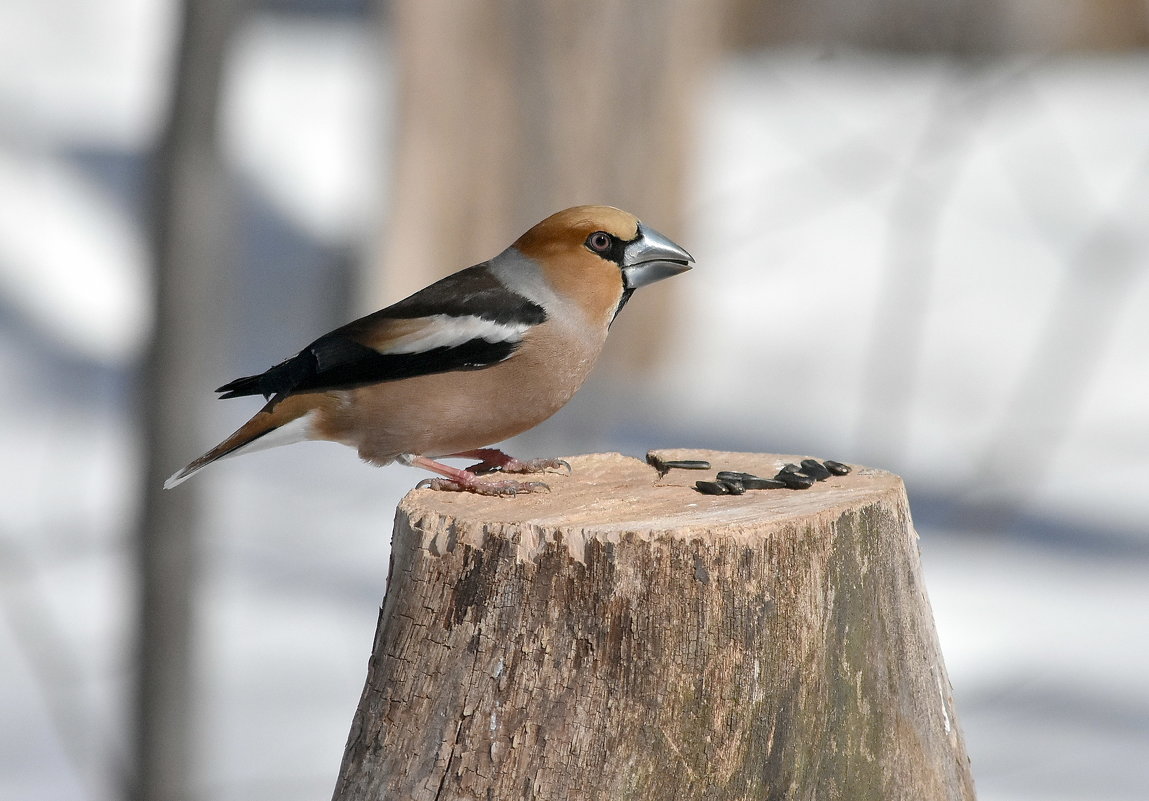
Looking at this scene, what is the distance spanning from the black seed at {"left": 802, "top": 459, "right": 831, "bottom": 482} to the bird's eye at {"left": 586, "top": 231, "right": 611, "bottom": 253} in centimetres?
74

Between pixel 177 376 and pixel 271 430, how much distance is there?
71 cm

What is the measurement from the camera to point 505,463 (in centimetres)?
348

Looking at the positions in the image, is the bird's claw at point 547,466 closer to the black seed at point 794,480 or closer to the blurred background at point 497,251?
the black seed at point 794,480

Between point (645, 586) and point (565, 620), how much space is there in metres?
0.16

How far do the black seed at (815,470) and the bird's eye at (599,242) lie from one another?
741mm

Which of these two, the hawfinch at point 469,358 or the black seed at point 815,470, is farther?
→ the hawfinch at point 469,358

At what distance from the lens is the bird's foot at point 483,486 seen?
2.99 meters

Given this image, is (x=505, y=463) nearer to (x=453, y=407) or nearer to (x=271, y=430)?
(x=453, y=407)

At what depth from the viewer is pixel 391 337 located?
10.6 feet

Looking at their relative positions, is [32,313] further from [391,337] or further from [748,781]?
[748,781]

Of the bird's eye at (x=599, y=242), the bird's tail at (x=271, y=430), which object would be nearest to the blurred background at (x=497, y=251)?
the bird's tail at (x=271, y=430)

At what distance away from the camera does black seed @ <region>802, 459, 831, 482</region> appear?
3.07 meters

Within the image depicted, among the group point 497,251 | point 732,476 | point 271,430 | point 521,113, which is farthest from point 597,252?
point 497,251

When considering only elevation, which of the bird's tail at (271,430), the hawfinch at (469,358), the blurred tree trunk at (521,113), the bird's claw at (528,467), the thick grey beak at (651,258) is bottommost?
the bird's claw at (528,467)
